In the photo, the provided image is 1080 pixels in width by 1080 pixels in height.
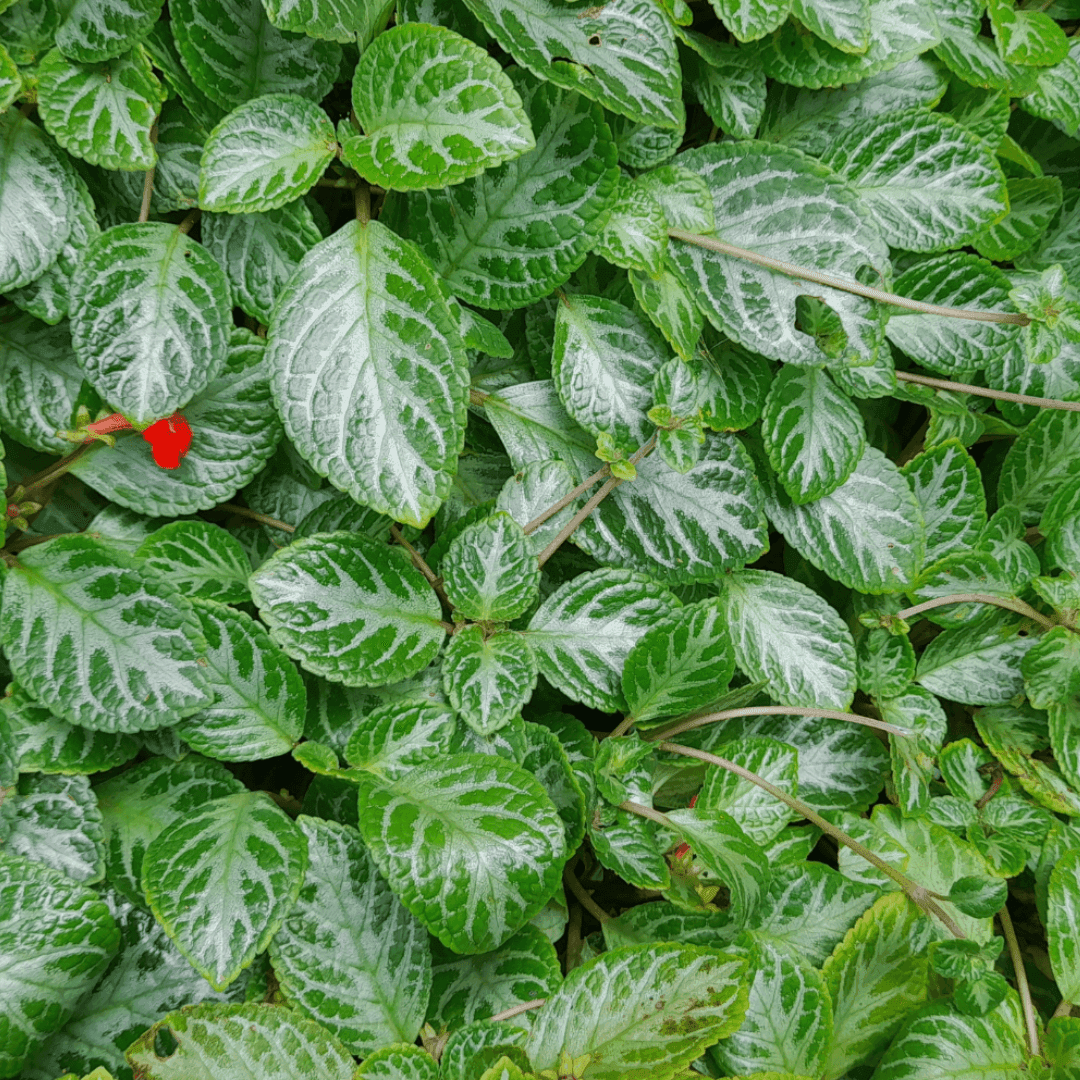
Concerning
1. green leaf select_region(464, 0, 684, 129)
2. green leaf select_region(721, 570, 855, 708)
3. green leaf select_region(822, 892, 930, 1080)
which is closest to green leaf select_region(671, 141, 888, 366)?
green leaf select_region(464, 0, 684, 129)

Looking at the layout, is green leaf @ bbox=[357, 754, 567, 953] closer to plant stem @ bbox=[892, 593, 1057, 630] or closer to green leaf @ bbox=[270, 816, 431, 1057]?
green leaf @ bbox=[270, 816, 431, 1057]

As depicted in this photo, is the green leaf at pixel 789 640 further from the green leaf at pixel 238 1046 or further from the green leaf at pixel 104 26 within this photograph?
the green leaf at pixel 104 26

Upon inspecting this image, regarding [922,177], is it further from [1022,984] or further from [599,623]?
[1022,984]

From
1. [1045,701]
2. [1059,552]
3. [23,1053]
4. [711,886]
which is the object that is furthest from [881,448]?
[23,1053]

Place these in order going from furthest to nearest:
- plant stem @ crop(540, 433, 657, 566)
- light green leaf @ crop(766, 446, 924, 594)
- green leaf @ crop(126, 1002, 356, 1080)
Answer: light green leaf @ crop(766, 446, 924, 594)
plant stem @ crop(540, 433, 657, 566)
green leaf @ crop(126, 1002, 356, 1080)

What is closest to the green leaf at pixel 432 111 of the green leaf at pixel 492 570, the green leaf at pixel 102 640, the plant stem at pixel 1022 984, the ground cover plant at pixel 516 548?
the ground cover plant at pixel 516 548
